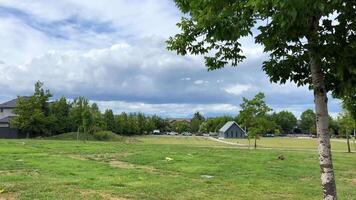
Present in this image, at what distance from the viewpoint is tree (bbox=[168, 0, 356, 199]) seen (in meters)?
5.20

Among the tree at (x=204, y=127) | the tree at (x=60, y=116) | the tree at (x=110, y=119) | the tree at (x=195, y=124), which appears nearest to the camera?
the tree at (x=60, y=116)

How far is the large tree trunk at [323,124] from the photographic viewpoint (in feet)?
20.8

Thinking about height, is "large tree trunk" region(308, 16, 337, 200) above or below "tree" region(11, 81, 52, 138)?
below

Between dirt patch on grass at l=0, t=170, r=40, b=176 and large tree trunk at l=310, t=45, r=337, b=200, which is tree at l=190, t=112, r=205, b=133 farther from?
large tree trunk at l=310, t=45, r=337, b=200

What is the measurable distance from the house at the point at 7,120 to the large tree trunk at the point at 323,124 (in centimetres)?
6703

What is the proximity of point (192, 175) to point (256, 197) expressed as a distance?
515 cm

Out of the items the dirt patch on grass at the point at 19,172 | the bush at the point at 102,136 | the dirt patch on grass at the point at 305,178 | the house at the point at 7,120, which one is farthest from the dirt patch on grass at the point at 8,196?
the house at the point at 7,120

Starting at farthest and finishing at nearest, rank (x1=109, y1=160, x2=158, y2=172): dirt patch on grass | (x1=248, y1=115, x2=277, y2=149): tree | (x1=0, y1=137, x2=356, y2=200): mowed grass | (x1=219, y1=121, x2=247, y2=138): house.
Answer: (x1=219, y1=121, x2=247, y2=138): house < (x1=248, y1=115, x2=277, y2=149): tree < (x1=109, y1=160, x2=158, y2=172): dirt patch on grass < (x1=0, y1=137, x2=356, y2=200): mowed grass

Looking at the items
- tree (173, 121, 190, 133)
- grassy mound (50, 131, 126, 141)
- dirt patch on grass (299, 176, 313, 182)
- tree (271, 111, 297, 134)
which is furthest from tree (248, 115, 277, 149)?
tree (173, 121, 190, 133)

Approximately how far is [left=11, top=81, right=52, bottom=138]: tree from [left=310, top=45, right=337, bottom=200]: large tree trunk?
205ft

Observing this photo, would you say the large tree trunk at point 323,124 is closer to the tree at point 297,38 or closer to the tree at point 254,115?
the tree at point 297,38

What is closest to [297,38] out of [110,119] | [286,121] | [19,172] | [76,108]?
[19,172]

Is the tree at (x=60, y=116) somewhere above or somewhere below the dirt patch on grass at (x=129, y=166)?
above

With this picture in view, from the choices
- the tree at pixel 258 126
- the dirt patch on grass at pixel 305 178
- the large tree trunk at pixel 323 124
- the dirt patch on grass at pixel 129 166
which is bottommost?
the dirt patch on grass at pixel 305 178
